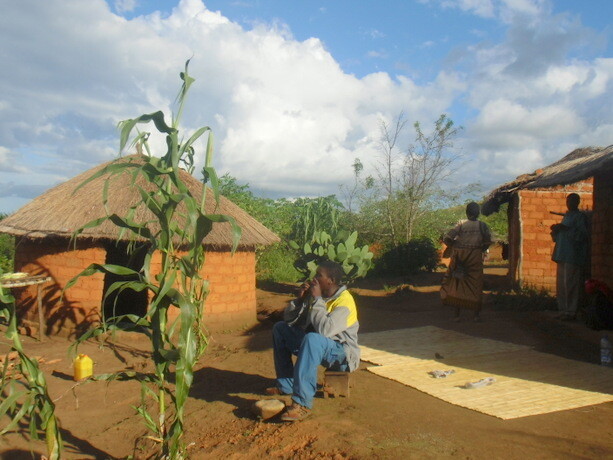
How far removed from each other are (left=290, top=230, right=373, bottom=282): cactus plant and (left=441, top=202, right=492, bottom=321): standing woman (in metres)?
1.71

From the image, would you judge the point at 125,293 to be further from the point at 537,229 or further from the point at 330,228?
the point at 537,229

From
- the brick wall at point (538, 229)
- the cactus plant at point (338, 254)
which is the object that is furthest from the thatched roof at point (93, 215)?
the brick wall at point (538, 229)

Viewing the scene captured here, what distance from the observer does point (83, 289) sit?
8.31m

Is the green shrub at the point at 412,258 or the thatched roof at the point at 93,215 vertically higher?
the thatched roof at the point at 93,215

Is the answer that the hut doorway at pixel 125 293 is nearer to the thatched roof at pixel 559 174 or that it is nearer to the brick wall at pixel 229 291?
the brick wall at pixel 229 291

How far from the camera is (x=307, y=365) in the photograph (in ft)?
13.5

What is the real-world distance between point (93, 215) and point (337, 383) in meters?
5.44

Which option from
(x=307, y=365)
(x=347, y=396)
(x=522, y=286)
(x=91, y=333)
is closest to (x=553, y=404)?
(x=347, y=396)

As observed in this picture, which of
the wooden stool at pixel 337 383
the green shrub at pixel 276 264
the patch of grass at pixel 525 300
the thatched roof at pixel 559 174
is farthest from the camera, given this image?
the green shrub at pixel 276 264

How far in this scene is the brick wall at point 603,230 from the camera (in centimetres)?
705

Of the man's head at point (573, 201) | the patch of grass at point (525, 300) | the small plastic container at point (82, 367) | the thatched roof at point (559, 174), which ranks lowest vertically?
the small plastic container at point (82, 367)

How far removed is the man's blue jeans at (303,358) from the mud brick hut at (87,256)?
395 centimetres

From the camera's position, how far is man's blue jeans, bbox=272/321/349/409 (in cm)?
411

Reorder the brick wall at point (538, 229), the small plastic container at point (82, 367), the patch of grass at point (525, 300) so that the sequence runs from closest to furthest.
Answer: the small plastic container at point (82, 367) < the patch of grass at point (525, 300) < the brick wall at point (538, 229)
